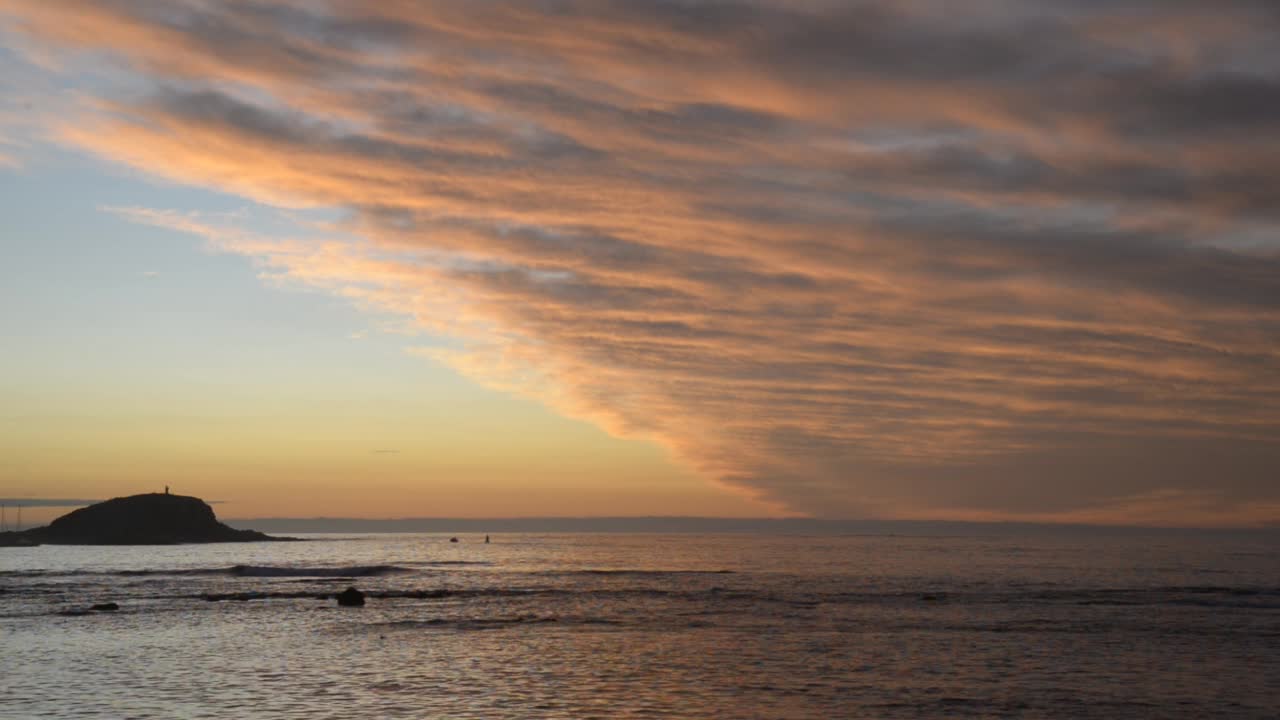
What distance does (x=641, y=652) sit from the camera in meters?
50.4

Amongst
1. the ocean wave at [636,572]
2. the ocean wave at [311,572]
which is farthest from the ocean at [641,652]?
the ocean wave at [636,572]

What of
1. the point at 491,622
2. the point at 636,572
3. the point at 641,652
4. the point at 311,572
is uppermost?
the point at 641,652

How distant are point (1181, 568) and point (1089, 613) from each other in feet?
282

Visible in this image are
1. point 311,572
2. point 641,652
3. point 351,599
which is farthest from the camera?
point 311,572

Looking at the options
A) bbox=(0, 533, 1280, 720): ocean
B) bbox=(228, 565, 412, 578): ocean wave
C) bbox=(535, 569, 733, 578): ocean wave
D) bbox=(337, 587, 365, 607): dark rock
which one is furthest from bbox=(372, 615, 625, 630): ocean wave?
bbox=(228, 565, 412, 578): ocean wave

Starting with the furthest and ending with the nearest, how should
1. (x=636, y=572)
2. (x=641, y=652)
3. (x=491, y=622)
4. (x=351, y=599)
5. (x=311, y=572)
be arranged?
(x=636, y=572), (x=311, y=572), (x=351, y=599), (x=491, y=622), (x=641, y=652)

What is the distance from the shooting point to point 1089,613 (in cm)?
7262

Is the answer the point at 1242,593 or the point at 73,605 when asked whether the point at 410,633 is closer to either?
the point at 73,605

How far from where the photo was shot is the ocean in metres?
35.8

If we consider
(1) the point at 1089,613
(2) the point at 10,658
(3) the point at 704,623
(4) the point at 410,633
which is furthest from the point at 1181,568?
(2) the point at 10,658

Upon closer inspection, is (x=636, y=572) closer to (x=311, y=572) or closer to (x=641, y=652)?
(x=311, y=572)

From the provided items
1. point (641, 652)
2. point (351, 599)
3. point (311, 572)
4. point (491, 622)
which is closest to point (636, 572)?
point (311, 572)

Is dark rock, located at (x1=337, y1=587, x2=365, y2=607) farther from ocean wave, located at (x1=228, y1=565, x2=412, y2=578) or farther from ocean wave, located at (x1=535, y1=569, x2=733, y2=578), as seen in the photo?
ocean wave, located at (x1=535, y1=569, x2=733, y2=578)

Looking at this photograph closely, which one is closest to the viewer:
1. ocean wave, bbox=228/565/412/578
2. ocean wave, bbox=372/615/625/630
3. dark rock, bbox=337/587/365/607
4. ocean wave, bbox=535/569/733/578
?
ocean wave, bbox=372/615/625/630
